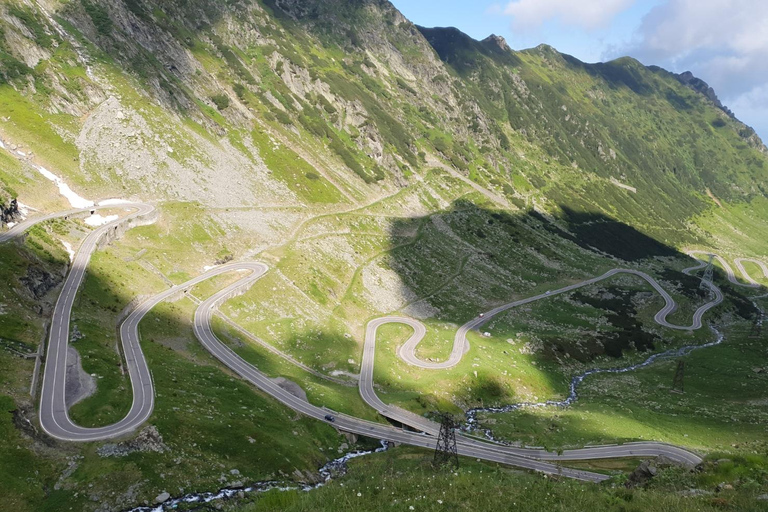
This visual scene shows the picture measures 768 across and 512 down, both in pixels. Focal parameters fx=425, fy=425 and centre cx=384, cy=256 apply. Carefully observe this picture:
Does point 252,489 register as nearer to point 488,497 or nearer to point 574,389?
point 488,497

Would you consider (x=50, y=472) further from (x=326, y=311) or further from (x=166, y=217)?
(x=166, y=217)

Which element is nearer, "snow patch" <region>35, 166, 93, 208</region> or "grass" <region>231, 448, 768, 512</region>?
"grass" <region>231, 448, 768, 512</region>

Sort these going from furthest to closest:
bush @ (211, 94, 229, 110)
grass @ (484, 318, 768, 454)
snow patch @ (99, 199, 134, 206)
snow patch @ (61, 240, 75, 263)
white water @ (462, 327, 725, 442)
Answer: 1. bush @ (211, 94, 229, 110)
2. snow patch @ (99, 199, 134, 206)
3. snow patch @ (61, 240, 75, 263)
4. white water @ (462, 327, 725, 442)
5. grass @ (484, 318, 768, 454)

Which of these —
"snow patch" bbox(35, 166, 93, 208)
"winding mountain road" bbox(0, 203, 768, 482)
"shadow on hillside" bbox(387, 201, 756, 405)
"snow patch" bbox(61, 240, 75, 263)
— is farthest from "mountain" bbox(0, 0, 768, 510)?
"winding mountain road" bbox(0, 203, 768, 482)

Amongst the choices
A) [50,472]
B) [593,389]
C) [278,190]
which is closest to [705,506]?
[50,472]

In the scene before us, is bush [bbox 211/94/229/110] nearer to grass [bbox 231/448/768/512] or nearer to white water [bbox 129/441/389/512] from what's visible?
white water [bbox 129/441/389/512]
